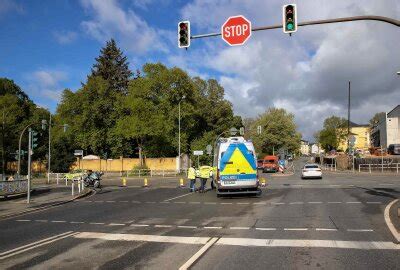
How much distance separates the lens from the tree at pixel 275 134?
10400 cm

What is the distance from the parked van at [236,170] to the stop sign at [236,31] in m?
8.21

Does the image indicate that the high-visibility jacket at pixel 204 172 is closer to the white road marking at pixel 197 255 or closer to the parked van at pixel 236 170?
the parked van at pixel 236 170

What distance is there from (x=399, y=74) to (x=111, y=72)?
56.6 m

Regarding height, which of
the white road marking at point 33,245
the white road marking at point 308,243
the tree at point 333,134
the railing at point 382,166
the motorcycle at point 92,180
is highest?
the tree at point 333,134

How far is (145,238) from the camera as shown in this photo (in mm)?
10367

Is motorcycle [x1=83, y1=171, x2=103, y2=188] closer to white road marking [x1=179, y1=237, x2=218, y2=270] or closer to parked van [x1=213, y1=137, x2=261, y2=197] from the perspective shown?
parked van [x1=213, y1=137, x2=261, y2=197]

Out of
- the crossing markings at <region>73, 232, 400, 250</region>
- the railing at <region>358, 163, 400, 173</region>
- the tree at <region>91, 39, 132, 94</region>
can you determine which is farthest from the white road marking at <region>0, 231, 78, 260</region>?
the tree at <region>91, 39, 132, 94</region>

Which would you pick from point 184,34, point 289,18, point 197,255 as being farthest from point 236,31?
point 197,255

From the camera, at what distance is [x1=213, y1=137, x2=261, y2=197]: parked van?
20.2 meters

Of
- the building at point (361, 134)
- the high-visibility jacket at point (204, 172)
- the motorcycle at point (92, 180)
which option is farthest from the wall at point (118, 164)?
the building at point (361, 134)

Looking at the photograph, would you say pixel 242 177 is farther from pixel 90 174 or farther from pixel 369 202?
pixel 90 174

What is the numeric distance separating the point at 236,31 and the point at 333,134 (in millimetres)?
119550

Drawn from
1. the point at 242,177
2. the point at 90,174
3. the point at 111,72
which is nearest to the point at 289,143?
the point at 111,72

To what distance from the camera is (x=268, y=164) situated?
55.9 m
